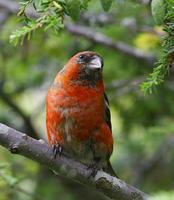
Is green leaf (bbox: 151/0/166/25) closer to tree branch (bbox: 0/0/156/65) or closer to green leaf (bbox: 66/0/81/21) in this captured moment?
green leaf (bbox: 66/0/81/21)

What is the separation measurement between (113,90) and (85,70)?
1.92 metres

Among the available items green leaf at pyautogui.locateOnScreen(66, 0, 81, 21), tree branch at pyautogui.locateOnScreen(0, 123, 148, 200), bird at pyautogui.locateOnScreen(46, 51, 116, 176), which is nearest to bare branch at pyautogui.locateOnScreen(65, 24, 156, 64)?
bird at pyautogui.locateOnScreen(46, 51, 116, 176)

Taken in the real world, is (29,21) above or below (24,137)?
above

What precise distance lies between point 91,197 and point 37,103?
1.83 m

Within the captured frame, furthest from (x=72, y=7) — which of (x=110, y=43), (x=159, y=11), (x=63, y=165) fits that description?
(x=110, y=43)

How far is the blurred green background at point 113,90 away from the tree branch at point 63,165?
2.23m

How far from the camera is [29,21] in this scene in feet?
8.95

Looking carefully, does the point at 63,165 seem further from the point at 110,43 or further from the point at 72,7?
the point at 110,43

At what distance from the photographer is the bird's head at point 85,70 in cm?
423

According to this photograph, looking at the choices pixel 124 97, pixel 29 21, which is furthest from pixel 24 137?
pixel 124 97

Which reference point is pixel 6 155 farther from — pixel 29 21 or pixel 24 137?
pixel 29 21

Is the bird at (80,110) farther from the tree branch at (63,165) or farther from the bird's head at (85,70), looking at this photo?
Result: the tree branch at (63,165)

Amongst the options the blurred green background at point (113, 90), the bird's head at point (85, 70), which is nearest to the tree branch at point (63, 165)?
the bird's head at point (85, 70)

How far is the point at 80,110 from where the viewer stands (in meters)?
4.12
